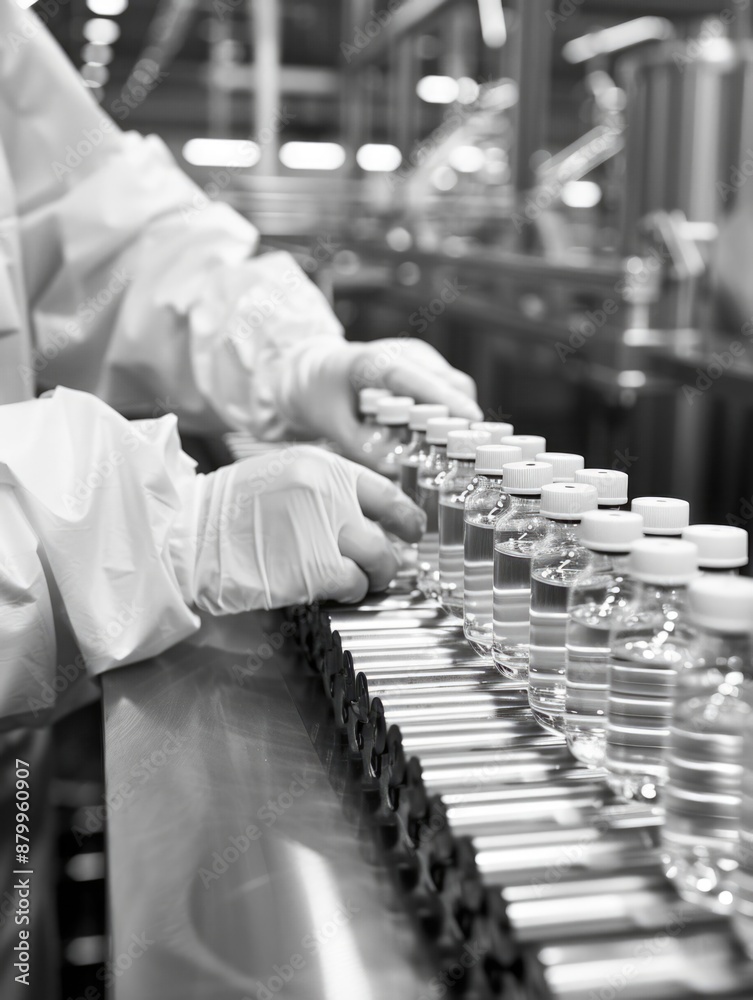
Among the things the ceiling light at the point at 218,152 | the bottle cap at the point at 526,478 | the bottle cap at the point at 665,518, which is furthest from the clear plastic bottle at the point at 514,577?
the ceiling light at the point at 218,152

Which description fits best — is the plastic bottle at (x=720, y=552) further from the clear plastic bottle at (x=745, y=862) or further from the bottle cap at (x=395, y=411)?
the bottle cap at (x=395, y=411)

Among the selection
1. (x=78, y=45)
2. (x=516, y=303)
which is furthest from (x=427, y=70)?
(x=516, y=303)

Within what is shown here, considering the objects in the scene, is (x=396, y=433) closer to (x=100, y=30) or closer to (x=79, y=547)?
(x=79, y=547)

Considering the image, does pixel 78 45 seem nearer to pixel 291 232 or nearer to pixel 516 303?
pixel 291 232

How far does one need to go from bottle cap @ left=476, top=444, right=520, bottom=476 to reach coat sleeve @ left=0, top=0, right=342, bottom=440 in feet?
2.78

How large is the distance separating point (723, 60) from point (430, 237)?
8.47ft

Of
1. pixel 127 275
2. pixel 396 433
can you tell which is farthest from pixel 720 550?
pixel 127 275

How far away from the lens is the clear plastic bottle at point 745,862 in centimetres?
55

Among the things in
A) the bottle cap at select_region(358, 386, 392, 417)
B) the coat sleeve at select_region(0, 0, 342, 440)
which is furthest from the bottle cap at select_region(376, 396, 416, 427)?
the coat sleeve at select_region(0, 0, 342, 440)

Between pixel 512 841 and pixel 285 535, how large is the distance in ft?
1.65

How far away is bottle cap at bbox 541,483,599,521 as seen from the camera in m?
0.77

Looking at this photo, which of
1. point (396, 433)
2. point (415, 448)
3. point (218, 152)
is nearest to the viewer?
point (415, 448)

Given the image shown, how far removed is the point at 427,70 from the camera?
11.1 meters

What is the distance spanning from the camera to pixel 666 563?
0.62 meters
